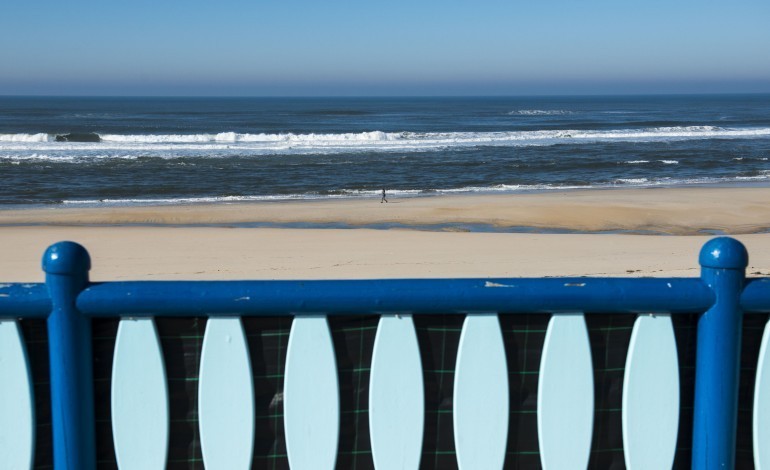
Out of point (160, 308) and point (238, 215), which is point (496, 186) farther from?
point (160, 308)

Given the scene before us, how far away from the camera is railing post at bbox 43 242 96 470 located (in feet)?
5.83

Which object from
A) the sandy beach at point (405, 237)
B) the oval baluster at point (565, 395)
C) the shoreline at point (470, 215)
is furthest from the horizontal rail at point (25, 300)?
the shoreline at point (470, 215)

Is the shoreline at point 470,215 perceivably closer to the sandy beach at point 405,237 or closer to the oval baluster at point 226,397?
the sandy beach at point 405,237

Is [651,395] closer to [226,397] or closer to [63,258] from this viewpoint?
[226,397]

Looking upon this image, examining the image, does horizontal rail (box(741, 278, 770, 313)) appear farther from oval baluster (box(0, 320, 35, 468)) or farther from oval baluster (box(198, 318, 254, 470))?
oval baluster (box(0, 320, 35, 468))

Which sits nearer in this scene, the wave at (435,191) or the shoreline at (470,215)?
the shoreline at (470,215)

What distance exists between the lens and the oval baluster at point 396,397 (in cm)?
189

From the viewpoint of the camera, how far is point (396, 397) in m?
1.91

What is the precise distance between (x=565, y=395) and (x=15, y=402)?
1288 millimetres

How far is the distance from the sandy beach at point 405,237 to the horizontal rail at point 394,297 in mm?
7629

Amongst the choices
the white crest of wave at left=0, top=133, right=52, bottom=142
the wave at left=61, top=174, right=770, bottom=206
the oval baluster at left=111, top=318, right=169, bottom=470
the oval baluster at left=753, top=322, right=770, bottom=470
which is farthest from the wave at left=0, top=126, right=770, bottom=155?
the oval baluster at left=753, top=322, right=770, bottom=470

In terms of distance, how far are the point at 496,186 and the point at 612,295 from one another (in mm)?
20136

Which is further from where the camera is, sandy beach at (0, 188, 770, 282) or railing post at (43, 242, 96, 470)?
sandy beach at (0, 188, 770, 282)

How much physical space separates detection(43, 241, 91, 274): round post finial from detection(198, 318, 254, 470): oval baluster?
1.05 feet
